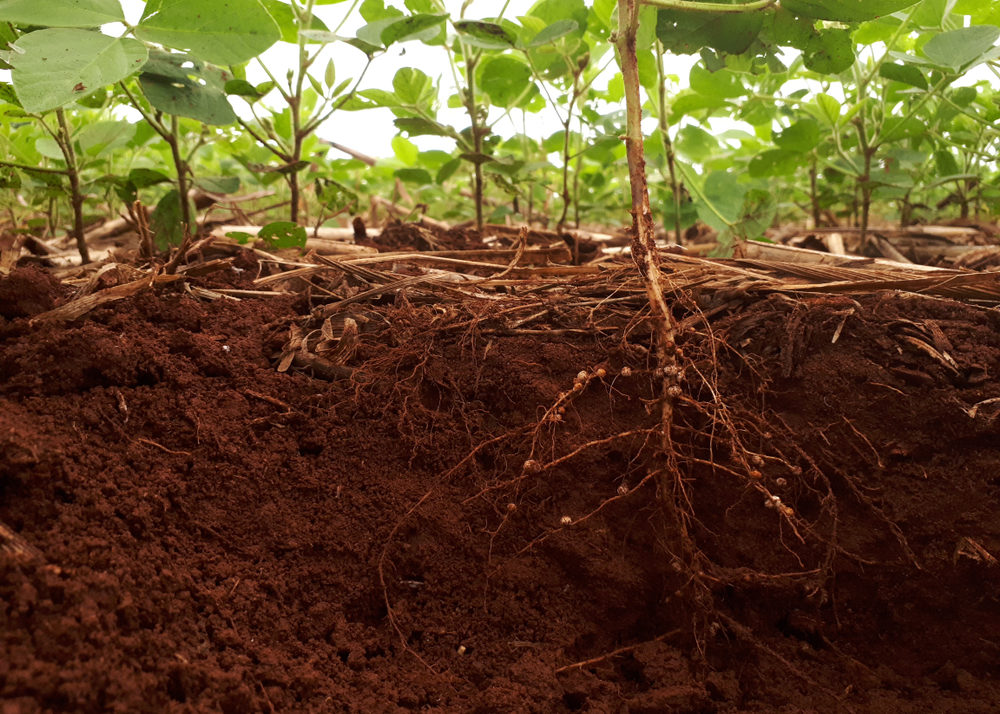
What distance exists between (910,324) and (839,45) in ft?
2.25

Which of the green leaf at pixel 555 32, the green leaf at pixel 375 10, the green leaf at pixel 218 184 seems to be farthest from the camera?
the green leaf at pixel 375 10

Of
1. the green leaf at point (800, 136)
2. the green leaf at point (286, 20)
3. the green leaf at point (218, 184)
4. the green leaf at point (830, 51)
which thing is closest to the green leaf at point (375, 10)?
the green leaf at point (286, 20)

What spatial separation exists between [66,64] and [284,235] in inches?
24.2

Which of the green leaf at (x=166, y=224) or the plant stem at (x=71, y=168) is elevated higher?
the plant stem at (x=71, y=168)

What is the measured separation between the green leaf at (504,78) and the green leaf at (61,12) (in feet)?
3.87

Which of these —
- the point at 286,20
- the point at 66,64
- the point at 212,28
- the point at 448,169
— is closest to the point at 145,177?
the point at 286,20

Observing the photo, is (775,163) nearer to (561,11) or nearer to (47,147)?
(561,11)

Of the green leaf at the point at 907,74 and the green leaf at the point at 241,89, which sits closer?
the green leaf at the point at 241,89

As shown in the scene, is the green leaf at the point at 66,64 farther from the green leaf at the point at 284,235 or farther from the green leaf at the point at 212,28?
the green leaf at the point at 284,235

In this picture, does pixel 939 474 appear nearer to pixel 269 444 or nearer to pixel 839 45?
pixel 839 45

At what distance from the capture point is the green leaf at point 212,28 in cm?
111

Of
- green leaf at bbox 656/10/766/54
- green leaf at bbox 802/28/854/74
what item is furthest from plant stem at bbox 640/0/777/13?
green leaf at bbox 802/28/854/74

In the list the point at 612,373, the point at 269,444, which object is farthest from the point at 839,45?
the point at 269,444

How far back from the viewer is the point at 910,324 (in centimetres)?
117
